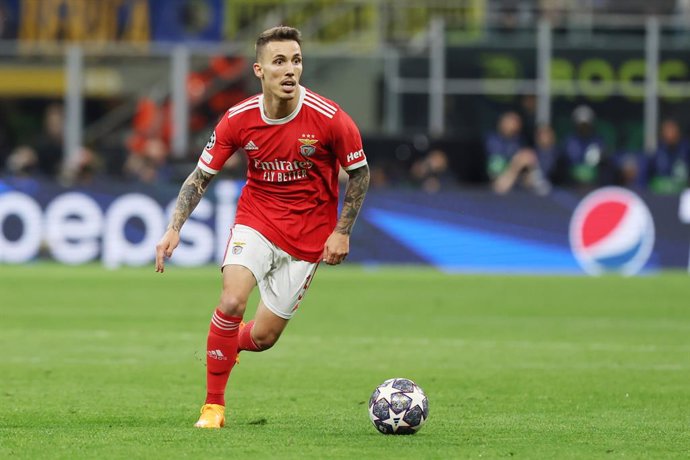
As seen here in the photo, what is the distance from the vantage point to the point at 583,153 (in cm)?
2362

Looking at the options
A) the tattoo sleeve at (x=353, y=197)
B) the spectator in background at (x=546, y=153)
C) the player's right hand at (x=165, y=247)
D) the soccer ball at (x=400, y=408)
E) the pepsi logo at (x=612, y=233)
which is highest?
the tattoo sleeve at (x=353, y=197)

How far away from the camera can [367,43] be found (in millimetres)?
29016

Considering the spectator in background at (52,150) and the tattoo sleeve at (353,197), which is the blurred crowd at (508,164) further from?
the tattoo sleeve at (353,197)

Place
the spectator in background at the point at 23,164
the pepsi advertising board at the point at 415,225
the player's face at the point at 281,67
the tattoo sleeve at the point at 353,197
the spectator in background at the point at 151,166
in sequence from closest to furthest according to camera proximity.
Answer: the player's face at the point at 281,67 → the tattoo sleeve at the point at 353,197 → the pepsi advertising board at the point at 415,225 → the spectator in background at the point at 151,166 → the spectator in background at the point at 23,164

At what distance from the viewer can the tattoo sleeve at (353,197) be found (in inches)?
336

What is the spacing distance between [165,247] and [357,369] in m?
3.43

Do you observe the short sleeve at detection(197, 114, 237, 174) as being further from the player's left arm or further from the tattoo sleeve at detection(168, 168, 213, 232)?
the player's left arm

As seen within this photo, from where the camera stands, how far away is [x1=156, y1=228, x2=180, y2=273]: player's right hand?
26.8ft

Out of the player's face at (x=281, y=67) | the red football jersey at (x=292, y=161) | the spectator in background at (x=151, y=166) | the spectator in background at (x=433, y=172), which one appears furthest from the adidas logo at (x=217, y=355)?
the spectator in background at (x=433, y=172)

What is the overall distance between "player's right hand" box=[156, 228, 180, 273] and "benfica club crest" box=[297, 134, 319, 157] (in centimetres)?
85

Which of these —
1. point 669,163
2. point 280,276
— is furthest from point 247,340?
point 669,163

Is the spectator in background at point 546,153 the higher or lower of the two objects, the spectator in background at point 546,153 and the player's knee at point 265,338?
the higher

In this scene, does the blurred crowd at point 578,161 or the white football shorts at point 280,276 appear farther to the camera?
the blurred crowd at point 578,161

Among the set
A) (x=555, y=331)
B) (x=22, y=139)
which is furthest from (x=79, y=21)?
(x=555, y=331)
